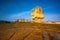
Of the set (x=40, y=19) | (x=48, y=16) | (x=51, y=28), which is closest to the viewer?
(x=51, y=28)

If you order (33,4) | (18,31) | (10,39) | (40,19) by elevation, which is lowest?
(10,39)

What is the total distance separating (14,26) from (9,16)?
0.40 meters

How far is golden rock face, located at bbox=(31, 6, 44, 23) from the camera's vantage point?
192 cm

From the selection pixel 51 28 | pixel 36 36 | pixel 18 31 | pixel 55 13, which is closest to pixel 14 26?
pixel 18 31

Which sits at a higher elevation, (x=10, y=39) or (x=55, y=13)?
(x=55, y=13)

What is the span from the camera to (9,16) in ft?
7.04

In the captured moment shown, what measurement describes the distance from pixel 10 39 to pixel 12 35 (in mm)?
66

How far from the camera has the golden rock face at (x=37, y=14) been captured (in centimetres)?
192

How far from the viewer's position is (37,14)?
192 cm

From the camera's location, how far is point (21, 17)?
6.97 feet

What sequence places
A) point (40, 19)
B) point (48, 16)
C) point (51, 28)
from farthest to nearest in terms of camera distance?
1. point (48, 16)
2. point (40, 19)
3. point (51, 28)

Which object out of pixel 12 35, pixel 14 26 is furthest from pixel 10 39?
pixel 14 26

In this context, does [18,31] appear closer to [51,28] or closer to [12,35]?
[12,35]

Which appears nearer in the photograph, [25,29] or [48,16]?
[25,29]
